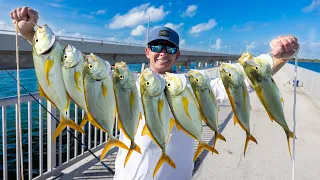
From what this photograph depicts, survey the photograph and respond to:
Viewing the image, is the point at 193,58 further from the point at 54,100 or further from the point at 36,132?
the point at 54,100

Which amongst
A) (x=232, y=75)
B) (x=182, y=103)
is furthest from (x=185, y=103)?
(x=232, y=75)

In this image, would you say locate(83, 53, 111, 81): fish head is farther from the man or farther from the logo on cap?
the logo on cap

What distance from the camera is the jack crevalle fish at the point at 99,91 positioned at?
1.75m

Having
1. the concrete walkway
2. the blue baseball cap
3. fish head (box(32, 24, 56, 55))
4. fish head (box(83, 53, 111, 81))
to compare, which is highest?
the blue baseball cap

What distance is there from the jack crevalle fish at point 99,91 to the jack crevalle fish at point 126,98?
0.05 metres

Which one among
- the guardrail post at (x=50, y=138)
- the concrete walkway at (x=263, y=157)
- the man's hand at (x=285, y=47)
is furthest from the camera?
the concrete walkway at (x=263, y=157)

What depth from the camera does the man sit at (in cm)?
213

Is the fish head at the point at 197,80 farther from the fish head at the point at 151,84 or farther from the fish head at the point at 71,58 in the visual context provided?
the fish head at the point at 71,58

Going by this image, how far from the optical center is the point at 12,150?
30.9 feet

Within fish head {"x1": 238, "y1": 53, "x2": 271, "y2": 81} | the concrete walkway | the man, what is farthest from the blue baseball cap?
the concrete walkway

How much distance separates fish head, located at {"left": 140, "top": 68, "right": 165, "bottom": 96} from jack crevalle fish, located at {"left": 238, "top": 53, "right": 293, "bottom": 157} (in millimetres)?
670

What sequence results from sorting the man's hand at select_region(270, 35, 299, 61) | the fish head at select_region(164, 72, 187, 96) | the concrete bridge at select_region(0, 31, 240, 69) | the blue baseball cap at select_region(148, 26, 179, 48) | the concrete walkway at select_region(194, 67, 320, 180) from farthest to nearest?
the concrete bridge at select_region(0, 31, 240, 69)
the concrete walkway at select_region(194, 67, 320, 180)
the blue baseball cap at select_region(148, 26, 179, 48)
the man's hand at select_region(270, 35, 299, 61)
the fish head at select_region(164, 72, 187, 96)

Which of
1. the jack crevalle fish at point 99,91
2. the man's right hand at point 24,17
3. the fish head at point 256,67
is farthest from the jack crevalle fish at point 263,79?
the man's right hand at point 24,17

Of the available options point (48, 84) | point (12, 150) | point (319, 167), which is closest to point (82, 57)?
point (48, 84)
